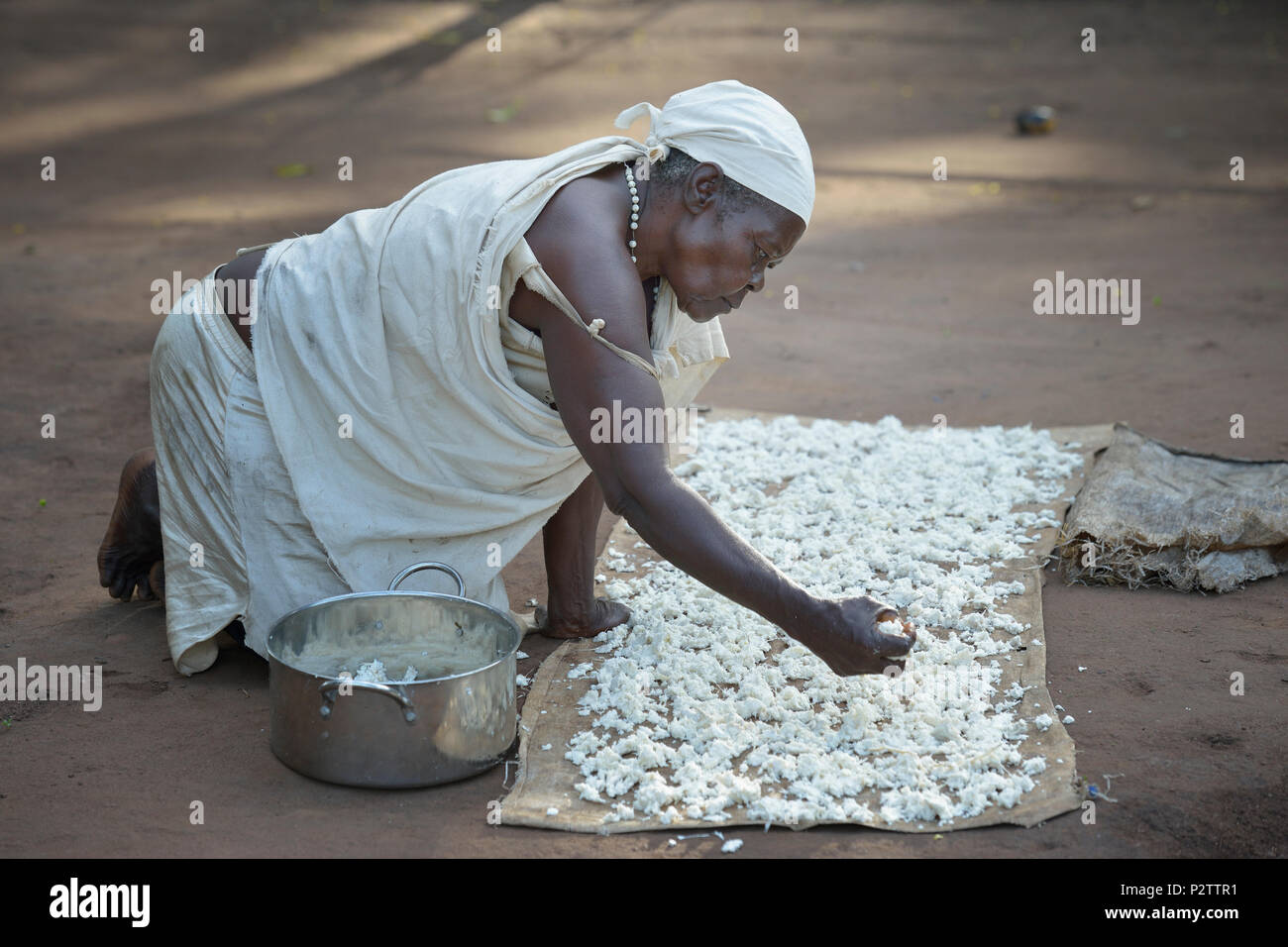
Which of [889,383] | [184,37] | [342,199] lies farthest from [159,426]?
[184,37]

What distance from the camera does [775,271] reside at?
7082mm

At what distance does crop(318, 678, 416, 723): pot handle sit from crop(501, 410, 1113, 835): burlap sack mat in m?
0.25

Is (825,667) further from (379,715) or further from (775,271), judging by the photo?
(775,271)

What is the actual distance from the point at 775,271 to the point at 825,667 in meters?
4.55

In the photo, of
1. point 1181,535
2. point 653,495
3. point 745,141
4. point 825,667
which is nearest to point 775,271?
point 1181,535

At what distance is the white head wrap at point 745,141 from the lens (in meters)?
2.48

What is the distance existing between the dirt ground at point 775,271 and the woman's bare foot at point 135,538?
0.31 feet

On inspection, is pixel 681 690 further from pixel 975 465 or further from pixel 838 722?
pixel 975 465

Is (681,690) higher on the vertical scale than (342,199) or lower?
lower

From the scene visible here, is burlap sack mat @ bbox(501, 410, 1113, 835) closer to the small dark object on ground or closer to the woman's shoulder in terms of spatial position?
the woman's shoulder

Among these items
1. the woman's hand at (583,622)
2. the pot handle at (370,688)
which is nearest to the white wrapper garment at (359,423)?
the woman's hand at (583,622)

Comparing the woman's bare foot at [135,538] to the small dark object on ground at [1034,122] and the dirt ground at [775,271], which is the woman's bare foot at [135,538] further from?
the small dark object on ground at [1034,122]

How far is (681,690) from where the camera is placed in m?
2.72
